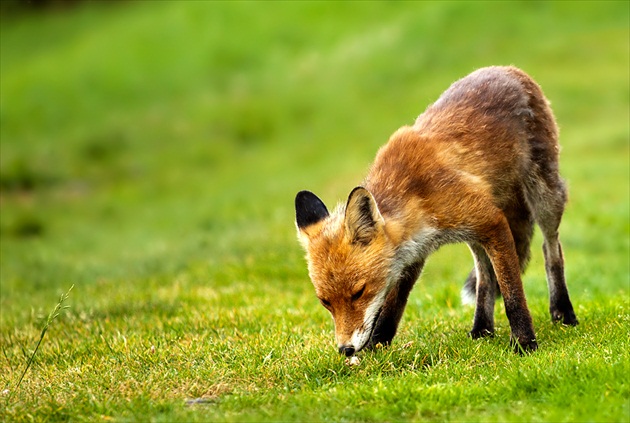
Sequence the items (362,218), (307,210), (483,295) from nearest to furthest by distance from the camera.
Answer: (362,218)
(307,210)
(483,295)

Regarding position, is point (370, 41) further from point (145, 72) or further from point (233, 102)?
point (145, 72)

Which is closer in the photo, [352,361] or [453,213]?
[352,361]

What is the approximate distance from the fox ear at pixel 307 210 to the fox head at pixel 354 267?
366 millimetres

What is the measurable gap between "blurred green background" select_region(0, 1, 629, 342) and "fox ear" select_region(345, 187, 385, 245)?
5725 millimetres

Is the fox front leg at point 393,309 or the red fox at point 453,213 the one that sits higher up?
the red fox at point 453,213

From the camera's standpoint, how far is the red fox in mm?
7191

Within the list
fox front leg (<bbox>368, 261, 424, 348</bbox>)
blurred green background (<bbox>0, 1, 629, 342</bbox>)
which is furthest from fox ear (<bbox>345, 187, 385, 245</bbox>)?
blurred green background (<bbox>0, 1, 629, 342</bbox>)

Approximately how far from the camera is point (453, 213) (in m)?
7.79

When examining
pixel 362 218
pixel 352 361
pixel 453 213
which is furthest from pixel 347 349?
pixel 453 213

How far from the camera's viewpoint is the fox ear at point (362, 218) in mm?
7113

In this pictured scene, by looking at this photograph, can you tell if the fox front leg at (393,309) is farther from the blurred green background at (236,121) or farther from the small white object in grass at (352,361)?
the blurred green background at (236,121)

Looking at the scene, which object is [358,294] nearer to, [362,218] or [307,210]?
[362,218]

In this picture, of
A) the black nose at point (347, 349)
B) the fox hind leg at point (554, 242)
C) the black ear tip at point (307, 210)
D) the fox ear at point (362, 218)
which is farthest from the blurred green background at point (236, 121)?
the black nose at point (347, 349)

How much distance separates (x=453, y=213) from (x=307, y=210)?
1.40 metres
